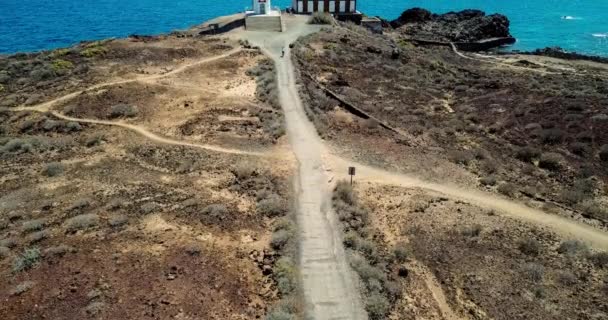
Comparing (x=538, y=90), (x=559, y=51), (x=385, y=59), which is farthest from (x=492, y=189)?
(x=559, y=51)

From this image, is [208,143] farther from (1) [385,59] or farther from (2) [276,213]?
(1) [385,59]

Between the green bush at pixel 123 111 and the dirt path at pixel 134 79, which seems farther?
the dirt path at pixel 134 79

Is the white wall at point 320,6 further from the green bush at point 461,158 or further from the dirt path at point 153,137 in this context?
the green bush at point 461,158

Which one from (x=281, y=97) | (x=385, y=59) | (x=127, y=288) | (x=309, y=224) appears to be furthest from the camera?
(x=385, y=59)

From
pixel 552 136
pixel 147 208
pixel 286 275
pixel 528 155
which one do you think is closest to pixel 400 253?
pixel 286 275

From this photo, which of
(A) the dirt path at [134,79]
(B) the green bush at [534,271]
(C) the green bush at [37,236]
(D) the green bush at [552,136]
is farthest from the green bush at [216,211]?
(D) the green bush at [552,136]

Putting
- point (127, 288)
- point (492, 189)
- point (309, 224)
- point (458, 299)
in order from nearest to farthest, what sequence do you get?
point (127, 288) → point (458, 299) → point (309, 224) → point (492, 189)
